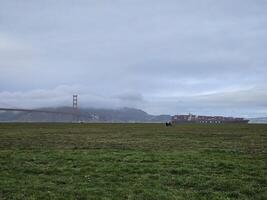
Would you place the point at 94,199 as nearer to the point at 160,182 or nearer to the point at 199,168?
the point at 160,182

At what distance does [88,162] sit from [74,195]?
8344 mm

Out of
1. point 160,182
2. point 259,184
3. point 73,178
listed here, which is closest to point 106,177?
point 73,178

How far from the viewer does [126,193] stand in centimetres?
1590

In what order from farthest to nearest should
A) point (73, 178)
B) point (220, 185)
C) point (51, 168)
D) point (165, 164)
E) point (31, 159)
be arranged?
point (31, 159) → point (165, 164) → point (51, 168) → point (73, 178) → point (220, 185)

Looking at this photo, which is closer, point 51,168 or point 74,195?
point 74,195

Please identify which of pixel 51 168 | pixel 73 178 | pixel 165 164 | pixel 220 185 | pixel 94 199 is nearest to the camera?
pixel 94 199

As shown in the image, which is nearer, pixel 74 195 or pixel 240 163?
pixel 74 195

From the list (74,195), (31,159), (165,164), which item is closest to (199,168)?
(165,164)

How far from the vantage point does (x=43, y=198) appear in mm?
15250

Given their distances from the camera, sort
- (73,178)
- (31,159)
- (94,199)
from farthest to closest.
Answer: (31,159)
(73,178)
(94,199)

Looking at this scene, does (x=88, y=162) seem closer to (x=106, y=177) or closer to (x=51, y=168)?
(x=51, y=168)

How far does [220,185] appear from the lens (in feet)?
57.4

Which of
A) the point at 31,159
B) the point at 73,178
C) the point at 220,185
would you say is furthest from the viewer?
the point at 31,159

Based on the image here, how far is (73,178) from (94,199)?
4198 mm
